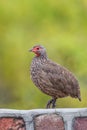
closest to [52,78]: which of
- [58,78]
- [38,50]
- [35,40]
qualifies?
[58,78]

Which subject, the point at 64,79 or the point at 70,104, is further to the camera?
the point at 70,104

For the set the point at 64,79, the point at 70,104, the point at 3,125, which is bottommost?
the point at 3,125

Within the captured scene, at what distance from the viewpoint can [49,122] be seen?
10.8 feet

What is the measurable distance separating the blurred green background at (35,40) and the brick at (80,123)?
4859 millimetres

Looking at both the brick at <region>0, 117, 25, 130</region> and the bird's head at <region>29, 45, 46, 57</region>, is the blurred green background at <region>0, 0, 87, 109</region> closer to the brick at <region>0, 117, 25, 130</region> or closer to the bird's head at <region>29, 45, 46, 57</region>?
the bird's head at <region>29, 45, 46, 57</region>

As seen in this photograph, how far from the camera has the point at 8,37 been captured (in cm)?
919

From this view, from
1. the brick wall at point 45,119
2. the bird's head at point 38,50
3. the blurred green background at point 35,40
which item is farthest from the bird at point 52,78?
the blurred green background at point 35,40

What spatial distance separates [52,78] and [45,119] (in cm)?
128

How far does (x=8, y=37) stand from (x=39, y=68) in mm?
4586

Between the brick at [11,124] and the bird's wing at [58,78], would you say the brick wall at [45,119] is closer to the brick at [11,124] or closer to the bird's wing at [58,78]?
the brick at [11,124]

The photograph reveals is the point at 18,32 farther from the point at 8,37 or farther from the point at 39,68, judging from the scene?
the point at 39,68

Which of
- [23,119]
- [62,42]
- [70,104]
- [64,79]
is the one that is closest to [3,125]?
[23,119]

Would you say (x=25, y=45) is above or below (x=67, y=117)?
above

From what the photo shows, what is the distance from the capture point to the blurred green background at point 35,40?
855cm
